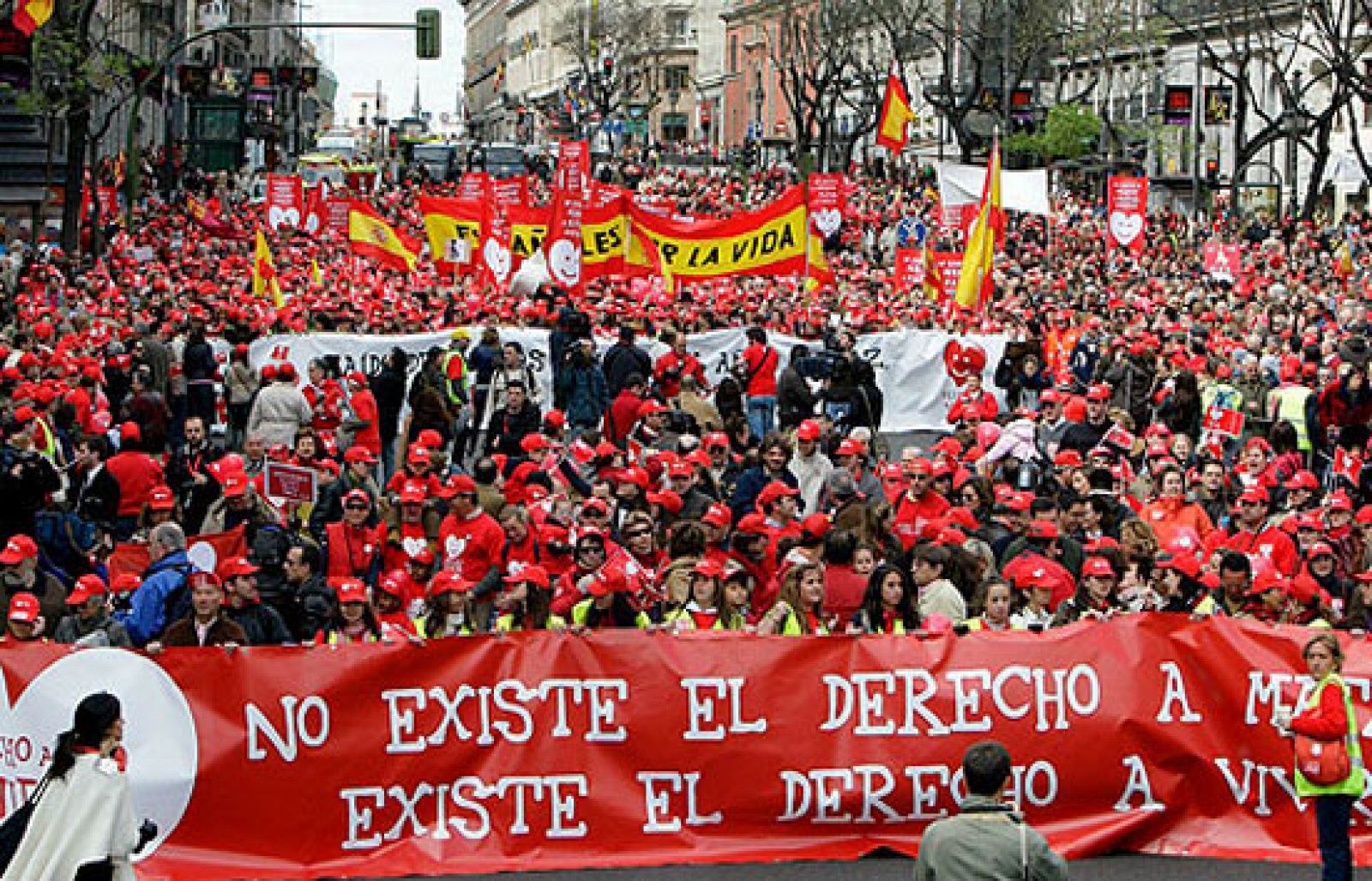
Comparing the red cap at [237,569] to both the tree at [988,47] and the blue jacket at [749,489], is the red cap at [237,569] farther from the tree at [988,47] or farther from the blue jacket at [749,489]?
the tree at [988,47]

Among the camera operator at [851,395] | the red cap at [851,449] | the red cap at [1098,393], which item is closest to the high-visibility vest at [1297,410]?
the red cap at [1098,393]

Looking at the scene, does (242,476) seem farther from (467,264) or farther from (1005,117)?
(1005,117)

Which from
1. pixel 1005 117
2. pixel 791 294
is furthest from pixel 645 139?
pixel 791 294

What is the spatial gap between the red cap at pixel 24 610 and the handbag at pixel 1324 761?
4.89 metres

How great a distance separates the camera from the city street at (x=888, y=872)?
9.64 meters

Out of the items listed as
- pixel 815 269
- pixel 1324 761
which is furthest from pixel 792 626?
pixel 815 269

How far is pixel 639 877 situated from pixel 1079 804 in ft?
5.71

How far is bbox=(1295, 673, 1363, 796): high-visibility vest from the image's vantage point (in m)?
8.88

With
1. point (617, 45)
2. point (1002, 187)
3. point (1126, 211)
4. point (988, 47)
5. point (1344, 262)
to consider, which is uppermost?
point (617, 45)

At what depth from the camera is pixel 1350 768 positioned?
8898 mm

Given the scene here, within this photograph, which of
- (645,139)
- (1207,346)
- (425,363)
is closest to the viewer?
(425,363)

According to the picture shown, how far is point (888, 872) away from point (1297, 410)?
35.3 feet

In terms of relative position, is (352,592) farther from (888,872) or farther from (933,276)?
(933,276)

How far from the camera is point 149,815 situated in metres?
9.52
